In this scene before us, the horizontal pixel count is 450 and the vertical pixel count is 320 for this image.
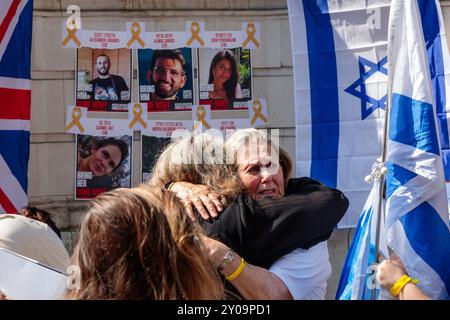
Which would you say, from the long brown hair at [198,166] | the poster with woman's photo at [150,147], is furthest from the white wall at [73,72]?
the long brown hair at [198,166]

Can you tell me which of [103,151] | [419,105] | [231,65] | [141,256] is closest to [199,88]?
[231,65]

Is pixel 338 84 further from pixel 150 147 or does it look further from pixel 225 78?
pixel 150 147

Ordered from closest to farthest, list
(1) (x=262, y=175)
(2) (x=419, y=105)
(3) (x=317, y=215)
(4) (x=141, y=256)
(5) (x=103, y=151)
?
1. (4) (x=141, y=256)
2. (3) (x=317, y=215)
3. (1) (x=262, y=175)
4. (2) (x=419, y=105)
5. (5) (x=103, y=151)

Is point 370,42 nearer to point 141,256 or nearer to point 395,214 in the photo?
point 395,214

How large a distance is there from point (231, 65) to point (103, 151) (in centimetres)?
119

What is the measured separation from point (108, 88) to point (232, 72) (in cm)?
97

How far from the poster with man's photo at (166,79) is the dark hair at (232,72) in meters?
0.17

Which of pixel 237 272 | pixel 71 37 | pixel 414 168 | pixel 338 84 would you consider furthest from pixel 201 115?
pixel 237 272

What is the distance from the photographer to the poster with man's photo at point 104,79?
5.90 meters

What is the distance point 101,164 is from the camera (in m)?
Answer: 5.91

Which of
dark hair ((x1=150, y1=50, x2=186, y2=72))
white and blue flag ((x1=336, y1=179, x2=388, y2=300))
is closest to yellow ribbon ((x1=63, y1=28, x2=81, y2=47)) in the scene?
dark hair ((x1=150, y1=50, x2=186, y2=72))

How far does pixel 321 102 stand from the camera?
458 cm

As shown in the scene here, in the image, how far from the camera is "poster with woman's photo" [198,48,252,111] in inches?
233

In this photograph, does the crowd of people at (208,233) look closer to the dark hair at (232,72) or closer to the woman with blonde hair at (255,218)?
the woman with blonde hair at (255,218)
